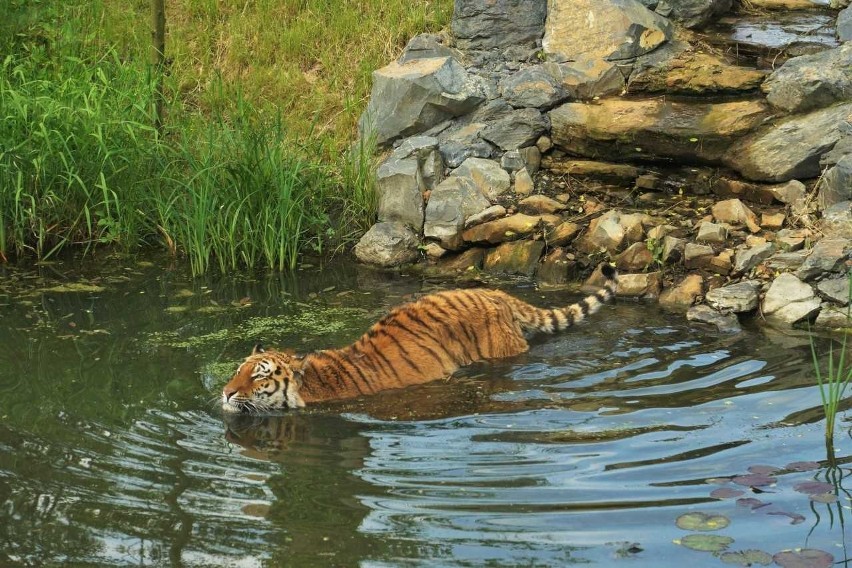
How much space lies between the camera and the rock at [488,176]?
8.62 meters

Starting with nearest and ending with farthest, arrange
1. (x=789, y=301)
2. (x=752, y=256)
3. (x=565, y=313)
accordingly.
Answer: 1. (x=565, y=313)
2. (x=789, y=301)
3. (x=752, y=256)

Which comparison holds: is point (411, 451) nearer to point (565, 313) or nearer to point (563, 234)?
point (565, 313)

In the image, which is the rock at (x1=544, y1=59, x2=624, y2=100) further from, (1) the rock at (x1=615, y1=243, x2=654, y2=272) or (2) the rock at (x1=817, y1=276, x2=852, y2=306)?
(2) the rock at (x1=817, y1=276, x2=852, y2=306)

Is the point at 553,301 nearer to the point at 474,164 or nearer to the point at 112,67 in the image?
the point at 474,164

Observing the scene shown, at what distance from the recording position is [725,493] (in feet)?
13.9

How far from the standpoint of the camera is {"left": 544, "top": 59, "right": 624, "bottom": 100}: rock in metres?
8.86

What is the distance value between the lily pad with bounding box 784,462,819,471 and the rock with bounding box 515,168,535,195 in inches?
172

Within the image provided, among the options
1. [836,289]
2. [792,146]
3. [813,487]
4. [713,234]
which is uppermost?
[792,146]

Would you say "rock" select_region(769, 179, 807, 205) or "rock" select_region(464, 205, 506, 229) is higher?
"rock" select_region(769, 179, 807, 205)

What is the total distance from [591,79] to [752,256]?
2.41 meters

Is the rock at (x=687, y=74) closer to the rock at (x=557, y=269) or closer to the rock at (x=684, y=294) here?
the rock at (x=557, y=269)

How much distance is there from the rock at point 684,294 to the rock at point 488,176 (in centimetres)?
185

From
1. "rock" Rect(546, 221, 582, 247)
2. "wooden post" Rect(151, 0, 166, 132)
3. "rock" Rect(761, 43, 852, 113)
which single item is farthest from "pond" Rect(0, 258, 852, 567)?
"wooden post" Rect(151, 0, 166, 132)

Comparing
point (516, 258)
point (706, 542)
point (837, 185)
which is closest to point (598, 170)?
point (516, 258)
